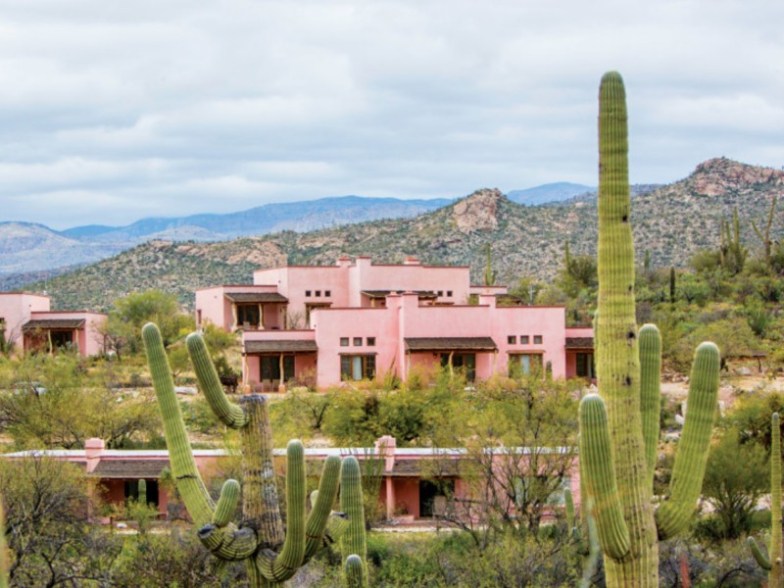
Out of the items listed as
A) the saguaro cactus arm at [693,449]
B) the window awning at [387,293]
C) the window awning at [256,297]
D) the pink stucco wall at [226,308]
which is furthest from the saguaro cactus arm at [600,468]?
the pink stucco wall at [226,308]

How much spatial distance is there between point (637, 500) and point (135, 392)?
121 ft

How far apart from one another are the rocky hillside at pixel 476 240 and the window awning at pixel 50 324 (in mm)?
33402

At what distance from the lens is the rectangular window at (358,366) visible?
45.5m

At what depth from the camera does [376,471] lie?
3042 cm

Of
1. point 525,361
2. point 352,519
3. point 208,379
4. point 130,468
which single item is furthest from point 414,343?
point 208,379

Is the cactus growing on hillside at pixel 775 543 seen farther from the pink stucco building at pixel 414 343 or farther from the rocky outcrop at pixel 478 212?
the rocky outcrop at pixel 478 212

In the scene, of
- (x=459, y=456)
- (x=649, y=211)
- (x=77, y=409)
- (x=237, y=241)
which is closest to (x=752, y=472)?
(x=459, y=456)

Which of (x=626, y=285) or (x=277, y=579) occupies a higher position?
(x=626, y=285)

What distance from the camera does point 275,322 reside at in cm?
5544

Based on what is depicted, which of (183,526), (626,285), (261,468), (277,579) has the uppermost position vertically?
(626,285)

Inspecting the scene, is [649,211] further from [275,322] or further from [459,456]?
[459,456]

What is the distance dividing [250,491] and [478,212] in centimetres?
8889

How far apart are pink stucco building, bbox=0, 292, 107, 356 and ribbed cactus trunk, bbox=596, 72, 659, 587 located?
47.8m

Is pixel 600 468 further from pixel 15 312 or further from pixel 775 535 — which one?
pixel 15 312
